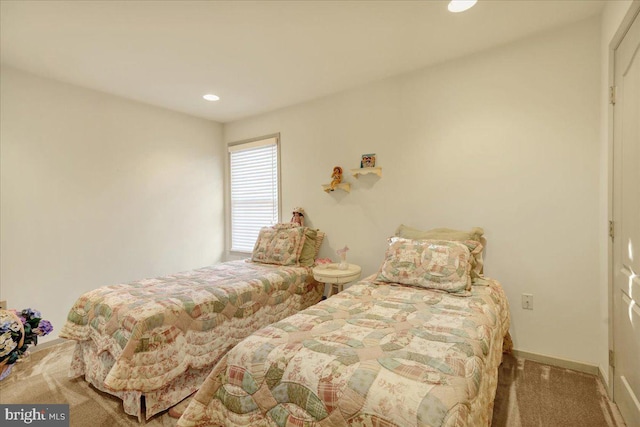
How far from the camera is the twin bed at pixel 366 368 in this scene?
102 centimetres

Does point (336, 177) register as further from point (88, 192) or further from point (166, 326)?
point (88, 192)

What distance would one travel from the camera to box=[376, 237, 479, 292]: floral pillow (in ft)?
6.86

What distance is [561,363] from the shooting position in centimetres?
227

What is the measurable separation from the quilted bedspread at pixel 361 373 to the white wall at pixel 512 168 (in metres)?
0.94

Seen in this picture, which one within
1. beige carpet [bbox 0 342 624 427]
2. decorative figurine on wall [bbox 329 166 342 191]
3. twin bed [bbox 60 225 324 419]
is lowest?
beige carpet [bbox 0 342 624 427]

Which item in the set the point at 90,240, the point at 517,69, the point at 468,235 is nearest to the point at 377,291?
the point at 468,235

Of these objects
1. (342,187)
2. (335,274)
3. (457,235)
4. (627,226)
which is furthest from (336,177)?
(627,226)

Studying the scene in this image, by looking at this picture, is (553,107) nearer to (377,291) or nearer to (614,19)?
(614,19)

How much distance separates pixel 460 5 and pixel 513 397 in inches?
98.6

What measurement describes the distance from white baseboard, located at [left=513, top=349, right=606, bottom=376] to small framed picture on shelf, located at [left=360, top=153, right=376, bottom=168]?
2.00 metres

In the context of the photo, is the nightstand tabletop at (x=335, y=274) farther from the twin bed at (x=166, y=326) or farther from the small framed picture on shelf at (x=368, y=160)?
the small framed picture on shelf at (x=368, y=160)

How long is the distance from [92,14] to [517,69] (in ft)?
9.98

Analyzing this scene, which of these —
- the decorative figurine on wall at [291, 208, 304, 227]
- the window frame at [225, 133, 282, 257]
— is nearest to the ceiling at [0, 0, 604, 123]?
the window frame at [225, 133, 282, 257]

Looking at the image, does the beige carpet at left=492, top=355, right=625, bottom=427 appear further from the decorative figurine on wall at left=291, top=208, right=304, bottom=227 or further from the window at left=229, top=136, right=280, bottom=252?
the window at left=229, top=136, right=280, bottom=252
